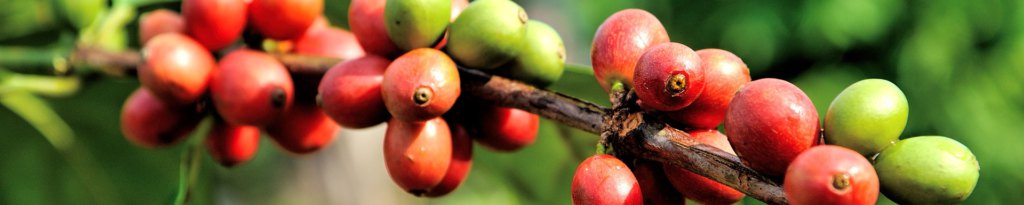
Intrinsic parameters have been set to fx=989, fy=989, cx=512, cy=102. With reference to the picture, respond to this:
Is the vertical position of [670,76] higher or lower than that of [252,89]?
higher

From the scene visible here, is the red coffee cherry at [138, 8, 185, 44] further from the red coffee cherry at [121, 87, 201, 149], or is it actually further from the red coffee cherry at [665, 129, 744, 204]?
the red coffee cherry at [665, 129, 744, 204]

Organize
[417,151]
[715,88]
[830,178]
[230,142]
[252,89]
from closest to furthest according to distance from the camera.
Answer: [830,178] < [715,88] < [417,151] < [252,89] < [230,142]

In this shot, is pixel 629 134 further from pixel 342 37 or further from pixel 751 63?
→ pixel 751 63

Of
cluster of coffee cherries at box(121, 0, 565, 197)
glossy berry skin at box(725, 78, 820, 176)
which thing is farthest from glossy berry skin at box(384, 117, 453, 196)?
glossy berry skin at box(725, 78, 820, 176)

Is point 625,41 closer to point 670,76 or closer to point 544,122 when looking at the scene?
point 670,76

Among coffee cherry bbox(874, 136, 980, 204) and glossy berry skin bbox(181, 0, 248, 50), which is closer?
coffee cherry bbox(874, 136, 980, 204)

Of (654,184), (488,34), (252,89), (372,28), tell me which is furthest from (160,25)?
(654,184)

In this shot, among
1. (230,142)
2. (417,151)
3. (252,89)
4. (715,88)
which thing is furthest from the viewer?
(230,142)

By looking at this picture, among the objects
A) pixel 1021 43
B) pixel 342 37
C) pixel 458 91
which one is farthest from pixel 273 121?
pixel 1021 43
